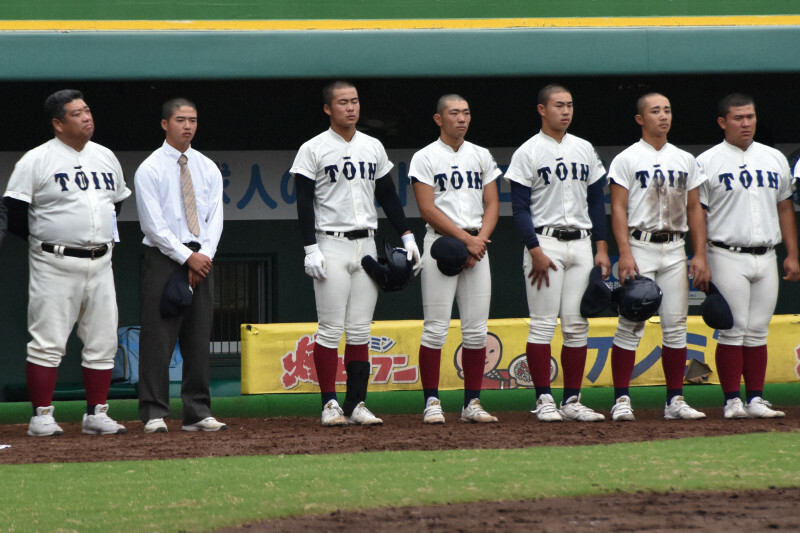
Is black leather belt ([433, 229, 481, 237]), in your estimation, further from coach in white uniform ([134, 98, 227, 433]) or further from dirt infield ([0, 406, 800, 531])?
coach in white uniform ([134, 98, 227, 433])

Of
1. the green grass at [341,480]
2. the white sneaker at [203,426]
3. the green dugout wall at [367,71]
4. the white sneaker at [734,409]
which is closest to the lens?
the green grass at [341,480]

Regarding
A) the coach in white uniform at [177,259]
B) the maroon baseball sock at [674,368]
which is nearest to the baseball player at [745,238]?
the maroon baseball sock at [674,368]

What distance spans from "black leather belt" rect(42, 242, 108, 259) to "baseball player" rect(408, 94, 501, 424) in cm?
163

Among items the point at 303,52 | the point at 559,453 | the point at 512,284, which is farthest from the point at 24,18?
the point at 559,453

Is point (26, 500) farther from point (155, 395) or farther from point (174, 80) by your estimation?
point (174, 80)

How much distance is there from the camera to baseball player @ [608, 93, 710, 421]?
574 centimetres

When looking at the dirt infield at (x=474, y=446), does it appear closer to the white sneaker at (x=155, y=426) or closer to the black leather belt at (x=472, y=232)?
the white sneaker at (x=155, y=426)

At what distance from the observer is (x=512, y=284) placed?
8.84 metres

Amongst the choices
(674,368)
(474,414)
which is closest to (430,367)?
(474,414)

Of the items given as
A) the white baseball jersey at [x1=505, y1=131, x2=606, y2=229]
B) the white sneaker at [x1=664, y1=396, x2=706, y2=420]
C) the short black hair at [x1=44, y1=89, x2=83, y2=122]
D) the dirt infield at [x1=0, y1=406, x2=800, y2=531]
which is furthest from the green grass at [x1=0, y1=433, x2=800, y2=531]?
the short black hair at [x1=44, y1=89, x2=83, y2=122]

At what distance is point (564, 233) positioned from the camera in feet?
18.8

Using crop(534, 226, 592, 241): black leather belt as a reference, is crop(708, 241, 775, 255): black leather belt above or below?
below

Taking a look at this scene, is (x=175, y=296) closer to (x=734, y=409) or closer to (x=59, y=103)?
(x=59, y=103)

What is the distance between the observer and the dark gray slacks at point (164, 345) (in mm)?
5488
